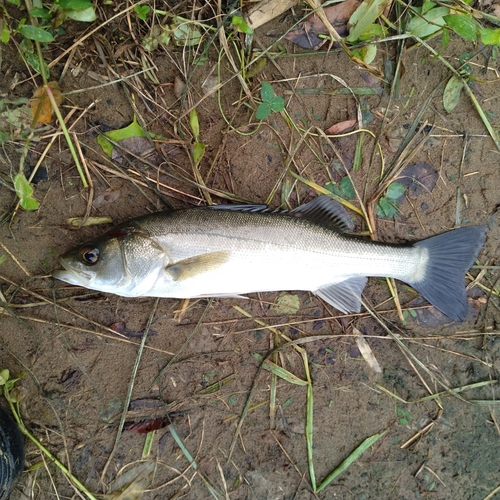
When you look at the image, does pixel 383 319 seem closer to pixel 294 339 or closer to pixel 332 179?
pixel 294 339

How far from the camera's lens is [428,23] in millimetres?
3113

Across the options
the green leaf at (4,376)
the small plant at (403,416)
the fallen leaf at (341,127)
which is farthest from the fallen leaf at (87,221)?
the small plant at (403,416)

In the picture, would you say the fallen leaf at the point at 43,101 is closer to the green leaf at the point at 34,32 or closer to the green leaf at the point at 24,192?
the green leaf at the point at 34,32

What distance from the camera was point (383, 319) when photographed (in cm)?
333

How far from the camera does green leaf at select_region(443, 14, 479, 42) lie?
2.87 meters

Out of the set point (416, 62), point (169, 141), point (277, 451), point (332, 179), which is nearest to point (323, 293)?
point (332, 179)

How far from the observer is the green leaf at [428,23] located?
10.2ft

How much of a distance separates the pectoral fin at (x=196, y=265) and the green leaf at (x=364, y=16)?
6.81 ft

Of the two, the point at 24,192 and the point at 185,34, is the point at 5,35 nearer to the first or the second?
the point at 24,192

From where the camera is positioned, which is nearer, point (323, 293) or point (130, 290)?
point (130, 290)

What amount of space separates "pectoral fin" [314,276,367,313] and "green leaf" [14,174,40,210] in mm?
2399

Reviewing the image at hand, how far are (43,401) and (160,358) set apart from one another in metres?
1.04

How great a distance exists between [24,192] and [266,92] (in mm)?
2069

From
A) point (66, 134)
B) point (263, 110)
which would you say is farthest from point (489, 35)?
point (66, 134)
